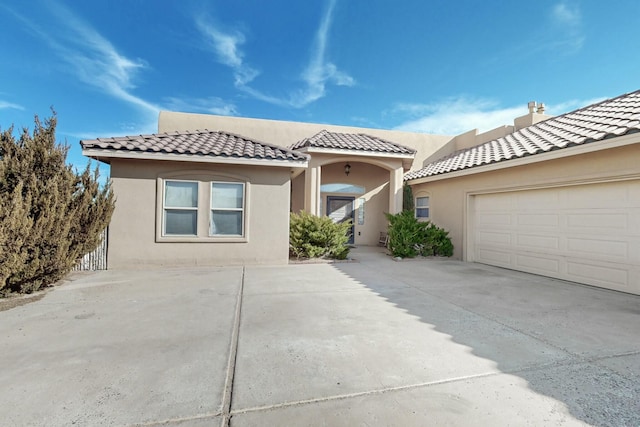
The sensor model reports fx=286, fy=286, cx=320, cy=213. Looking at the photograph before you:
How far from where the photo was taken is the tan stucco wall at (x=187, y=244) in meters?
7.70

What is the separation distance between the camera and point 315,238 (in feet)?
30.9

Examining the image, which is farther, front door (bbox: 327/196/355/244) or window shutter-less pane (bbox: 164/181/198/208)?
front door (bbox: 327/196/355/244)

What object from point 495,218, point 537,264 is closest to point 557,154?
point 495,218

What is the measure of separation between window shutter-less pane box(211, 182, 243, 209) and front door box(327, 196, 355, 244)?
587 centimetres

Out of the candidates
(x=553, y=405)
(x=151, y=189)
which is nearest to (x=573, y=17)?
(x=553, y=405)

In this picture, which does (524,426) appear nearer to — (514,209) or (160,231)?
(514,209)

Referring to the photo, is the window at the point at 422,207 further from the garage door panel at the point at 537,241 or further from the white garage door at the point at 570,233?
the garage door panel at the point at 537,241

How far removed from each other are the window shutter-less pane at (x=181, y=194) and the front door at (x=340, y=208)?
6.76m

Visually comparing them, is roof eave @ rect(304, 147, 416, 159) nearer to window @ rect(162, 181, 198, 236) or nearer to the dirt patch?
window @ rect(162, 181, 198, 236)

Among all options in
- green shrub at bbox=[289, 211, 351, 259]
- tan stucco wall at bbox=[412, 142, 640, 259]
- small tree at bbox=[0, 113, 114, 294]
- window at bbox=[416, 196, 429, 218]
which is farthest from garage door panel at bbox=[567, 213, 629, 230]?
small tree at bbox=[0, 113, 114, 294]

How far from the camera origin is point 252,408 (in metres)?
2.24

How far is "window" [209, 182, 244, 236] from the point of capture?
27.0 ft

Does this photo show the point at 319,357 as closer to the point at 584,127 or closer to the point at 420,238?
the point at 420,238

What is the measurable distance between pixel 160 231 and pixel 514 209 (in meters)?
10.0
